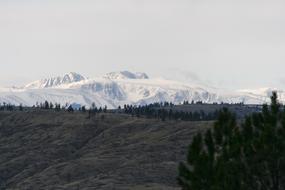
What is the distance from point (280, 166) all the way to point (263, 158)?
1.81m

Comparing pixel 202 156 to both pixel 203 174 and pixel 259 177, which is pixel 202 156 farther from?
pixel 259 177

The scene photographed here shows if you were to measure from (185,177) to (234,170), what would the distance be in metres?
4.90

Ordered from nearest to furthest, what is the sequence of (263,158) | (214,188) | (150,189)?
(214,188) → (263,158) → (150,189)

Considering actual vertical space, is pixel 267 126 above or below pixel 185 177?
above

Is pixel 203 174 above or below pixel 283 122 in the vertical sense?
below

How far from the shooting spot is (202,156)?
69.4 m

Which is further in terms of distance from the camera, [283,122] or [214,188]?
[283,122]

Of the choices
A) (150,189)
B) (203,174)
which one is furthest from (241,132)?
(150,189)

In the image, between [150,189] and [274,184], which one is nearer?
[274,184]

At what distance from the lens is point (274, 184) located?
2739 inches

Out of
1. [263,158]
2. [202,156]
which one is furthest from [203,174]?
[263,158]

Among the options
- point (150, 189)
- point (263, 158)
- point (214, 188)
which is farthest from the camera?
point (150, 189)

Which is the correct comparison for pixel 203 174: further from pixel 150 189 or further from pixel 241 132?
pixel 150 189

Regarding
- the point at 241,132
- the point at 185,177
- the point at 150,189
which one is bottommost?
the point at 150,189
